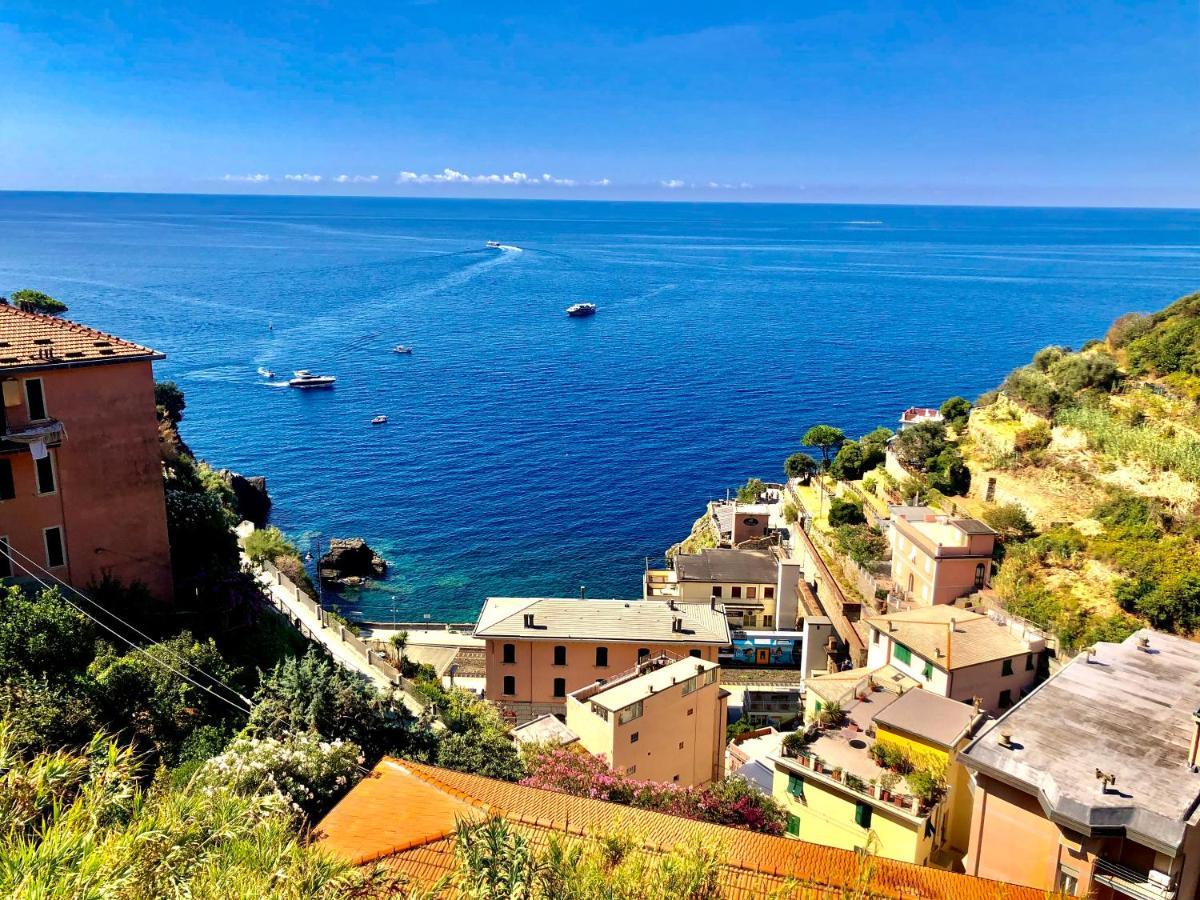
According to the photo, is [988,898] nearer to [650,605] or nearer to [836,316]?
[650,605]

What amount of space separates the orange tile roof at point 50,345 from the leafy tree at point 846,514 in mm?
30845

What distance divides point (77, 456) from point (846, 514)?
32.3m

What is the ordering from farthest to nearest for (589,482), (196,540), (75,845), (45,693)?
(589,482)
(196,540)
(45,693)
(75,845)

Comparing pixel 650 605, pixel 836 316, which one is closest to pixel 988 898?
pixel 650 605

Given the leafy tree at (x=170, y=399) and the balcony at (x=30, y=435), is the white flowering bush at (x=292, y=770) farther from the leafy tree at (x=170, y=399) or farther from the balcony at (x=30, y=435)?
the leafy tree at (x=170, y=399)

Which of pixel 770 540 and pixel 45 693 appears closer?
pixel 45 693

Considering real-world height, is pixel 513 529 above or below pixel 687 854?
below

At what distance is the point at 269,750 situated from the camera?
13.8m

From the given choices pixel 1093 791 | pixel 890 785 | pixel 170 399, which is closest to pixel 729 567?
pixel 890 785

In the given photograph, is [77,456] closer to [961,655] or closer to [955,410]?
[961,655]

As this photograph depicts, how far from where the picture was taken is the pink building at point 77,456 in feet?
62.0

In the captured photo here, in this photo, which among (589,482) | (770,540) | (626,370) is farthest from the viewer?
(626,370)

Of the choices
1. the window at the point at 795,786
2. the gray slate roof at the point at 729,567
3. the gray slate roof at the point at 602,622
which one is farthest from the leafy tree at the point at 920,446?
the window at the point at 795,786

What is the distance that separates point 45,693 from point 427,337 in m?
97.4
